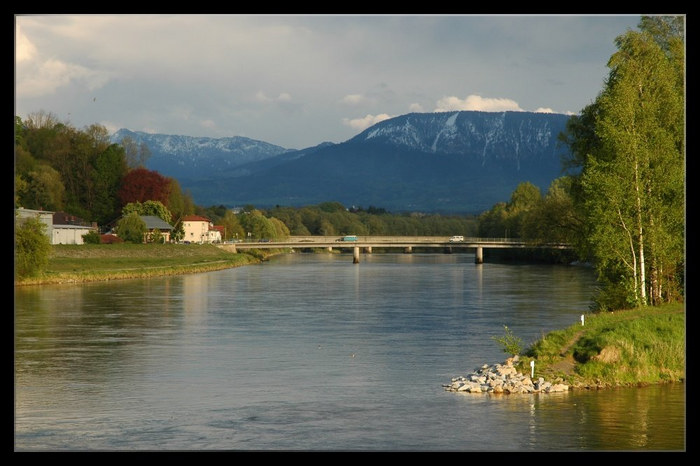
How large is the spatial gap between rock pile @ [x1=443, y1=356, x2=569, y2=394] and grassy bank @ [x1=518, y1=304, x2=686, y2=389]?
1.75ft

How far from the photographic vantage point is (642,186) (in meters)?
40.1

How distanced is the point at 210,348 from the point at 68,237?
7944 centimetres

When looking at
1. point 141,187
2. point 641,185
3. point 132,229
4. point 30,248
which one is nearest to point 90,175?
point 141,187

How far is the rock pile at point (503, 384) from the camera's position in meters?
29.6

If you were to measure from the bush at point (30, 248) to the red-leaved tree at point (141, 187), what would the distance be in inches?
2329

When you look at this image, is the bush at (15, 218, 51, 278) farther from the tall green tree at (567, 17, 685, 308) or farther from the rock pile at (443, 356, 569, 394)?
the rock pile at (443, 356, 569, 394)

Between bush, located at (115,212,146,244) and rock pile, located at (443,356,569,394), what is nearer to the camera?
rock pile, located at (443,356,569,394)

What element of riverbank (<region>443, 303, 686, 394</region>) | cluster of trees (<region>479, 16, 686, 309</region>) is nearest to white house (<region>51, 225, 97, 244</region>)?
cluster of trees (<region>479, 16, 686, 309</region>)

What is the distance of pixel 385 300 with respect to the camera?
6881 cm

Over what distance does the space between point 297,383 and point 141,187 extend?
111581mm

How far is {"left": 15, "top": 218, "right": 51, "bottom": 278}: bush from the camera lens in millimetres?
76625

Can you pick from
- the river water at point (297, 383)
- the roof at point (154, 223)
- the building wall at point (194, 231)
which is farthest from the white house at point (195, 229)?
the river water at point (297, 383)

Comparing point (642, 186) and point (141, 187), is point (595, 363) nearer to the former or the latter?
point (642, 186)
